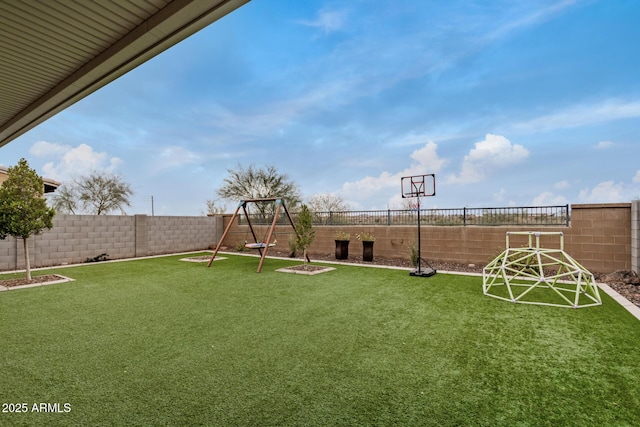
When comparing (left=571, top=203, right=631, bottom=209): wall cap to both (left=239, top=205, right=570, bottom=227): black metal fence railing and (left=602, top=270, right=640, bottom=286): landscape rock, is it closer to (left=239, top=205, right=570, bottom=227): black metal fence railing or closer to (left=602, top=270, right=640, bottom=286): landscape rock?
(left=239, top=205, right=570, bottom=227): black metal fence railing

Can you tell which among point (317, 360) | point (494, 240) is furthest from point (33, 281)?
point (494, 240)

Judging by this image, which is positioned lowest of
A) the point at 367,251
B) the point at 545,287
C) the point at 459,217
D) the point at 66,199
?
the point at 545,287

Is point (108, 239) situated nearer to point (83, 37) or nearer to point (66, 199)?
point (83, 37)

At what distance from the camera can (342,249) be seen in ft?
26.0

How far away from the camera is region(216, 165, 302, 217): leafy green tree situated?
16062 millimetres

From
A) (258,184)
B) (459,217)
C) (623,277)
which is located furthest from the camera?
(258,184)

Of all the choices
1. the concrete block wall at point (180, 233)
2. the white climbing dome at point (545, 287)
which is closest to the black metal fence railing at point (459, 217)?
the white climbing dome at point (545, 287)

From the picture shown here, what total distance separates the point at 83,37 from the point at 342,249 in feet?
20.6

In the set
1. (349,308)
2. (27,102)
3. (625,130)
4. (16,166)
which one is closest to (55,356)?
(349,308)

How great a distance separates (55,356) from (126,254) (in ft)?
23.6

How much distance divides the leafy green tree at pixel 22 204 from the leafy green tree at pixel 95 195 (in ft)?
44.0

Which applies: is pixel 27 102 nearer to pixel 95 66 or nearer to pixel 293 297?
pixel 95 66

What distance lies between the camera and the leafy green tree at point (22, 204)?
4898 mm

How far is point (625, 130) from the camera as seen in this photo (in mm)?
5406
